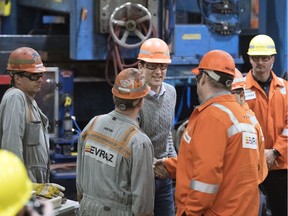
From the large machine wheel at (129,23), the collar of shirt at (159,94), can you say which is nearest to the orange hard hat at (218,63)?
the collar of shirt at (159,94)

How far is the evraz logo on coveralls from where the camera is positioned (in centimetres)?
390

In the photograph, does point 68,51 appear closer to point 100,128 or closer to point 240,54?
point 240,54

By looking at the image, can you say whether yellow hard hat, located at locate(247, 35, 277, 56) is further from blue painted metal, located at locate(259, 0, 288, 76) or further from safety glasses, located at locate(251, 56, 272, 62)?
blue painted metal, located at locate(259, 0, 288, 76)

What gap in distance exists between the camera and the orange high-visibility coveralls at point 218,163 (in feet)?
12.3

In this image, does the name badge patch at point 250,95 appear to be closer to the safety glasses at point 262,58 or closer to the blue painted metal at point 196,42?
the safety glasses at point 262,58

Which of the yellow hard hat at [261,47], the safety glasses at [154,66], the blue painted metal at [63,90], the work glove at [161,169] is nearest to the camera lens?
the work glove at [161,169]

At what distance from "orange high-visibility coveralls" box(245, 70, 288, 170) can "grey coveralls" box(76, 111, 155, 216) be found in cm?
175

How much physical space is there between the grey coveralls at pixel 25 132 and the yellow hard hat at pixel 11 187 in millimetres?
2139

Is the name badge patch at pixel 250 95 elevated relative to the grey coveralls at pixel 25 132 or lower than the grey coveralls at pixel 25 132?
elevated

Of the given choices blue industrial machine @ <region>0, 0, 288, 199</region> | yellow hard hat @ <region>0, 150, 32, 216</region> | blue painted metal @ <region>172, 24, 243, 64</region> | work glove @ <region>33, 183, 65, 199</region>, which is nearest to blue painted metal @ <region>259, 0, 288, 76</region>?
blue industrial machine @ <region>0, 0, 288, 199</region>

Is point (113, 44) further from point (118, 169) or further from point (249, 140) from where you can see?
point (249, 140)

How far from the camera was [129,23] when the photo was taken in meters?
6.77

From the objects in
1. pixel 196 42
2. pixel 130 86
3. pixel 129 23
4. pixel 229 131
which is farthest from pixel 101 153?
pixel 196 42

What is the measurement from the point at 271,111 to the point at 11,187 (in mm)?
3417
